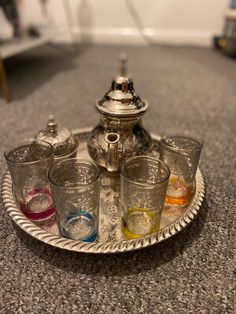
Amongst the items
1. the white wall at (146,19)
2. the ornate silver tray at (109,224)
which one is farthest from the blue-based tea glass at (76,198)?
the white wall at (146,19)

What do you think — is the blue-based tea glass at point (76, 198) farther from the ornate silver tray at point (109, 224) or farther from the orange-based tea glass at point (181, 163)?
the orange-based tea glass at point (181, 163)

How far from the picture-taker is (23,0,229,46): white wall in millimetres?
2102

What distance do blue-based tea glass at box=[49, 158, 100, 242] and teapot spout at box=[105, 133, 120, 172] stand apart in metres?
0.04

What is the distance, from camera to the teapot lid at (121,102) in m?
0.51

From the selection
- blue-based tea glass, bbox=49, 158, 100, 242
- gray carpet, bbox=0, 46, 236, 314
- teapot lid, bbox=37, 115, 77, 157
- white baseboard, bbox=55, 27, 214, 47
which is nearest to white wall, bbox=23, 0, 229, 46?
white baseboard, bbox=55, 27, 214, 47

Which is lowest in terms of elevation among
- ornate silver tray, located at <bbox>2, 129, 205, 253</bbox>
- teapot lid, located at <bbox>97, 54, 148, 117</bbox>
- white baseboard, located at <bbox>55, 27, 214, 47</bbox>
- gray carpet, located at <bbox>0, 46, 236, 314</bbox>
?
white baseboard, located at <bbox>55, 27, 214, 47</bbox>

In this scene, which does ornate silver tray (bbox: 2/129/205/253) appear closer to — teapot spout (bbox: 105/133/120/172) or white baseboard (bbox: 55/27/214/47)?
teapot spout (bbox: 105/133/120/172)

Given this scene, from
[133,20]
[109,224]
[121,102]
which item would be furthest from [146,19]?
[109,224]

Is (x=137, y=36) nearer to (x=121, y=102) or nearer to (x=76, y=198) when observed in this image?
(x=121, y=102)

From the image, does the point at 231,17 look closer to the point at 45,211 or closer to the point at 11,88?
the point at 11,88

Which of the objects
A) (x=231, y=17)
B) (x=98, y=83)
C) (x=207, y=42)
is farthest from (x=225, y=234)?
(x=207, y=42)

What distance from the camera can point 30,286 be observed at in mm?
438

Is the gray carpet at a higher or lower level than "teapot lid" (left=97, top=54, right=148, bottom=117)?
lower

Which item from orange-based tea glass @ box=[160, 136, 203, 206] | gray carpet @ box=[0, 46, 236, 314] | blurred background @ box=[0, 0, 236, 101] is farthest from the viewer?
blurred background @ box=[0, 0, 236, 101]
